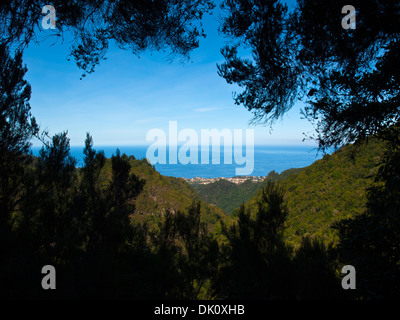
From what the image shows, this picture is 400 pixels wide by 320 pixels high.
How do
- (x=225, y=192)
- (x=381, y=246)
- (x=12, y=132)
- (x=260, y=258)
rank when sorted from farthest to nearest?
(x=225, y=192) < (x=260, y=258) < (x=12, y=132) < (x=381, y=246)

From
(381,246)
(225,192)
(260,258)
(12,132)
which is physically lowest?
(225,192)

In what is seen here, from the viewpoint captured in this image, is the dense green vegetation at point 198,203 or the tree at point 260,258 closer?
the dense green vegetation at point 198,203

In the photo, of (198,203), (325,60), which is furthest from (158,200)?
(325,60)

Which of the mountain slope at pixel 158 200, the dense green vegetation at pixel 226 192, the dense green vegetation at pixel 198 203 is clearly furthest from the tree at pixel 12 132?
the dense green vegetation at pixel 226 192

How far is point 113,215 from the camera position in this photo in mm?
5402

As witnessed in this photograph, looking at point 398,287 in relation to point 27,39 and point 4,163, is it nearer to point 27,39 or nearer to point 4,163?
point 27,39

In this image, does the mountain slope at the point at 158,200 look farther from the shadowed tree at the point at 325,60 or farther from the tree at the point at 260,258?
the shadowed tree at the point at 325,60

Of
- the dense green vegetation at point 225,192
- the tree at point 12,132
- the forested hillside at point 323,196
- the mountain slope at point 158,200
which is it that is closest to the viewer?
the tree at point 12,132

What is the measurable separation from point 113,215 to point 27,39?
422cm

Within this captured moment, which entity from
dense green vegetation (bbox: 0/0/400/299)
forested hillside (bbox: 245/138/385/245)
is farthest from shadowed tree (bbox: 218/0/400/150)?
forested hillside (bbox: 245/138/385/245)

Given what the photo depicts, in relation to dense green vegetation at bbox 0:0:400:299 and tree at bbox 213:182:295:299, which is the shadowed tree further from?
tree at bbox 213:182:295:299

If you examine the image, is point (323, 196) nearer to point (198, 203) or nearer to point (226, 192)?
point (198, 203)

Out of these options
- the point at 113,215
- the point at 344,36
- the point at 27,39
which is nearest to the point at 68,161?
the point at 113,215

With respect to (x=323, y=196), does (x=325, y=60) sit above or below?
above
